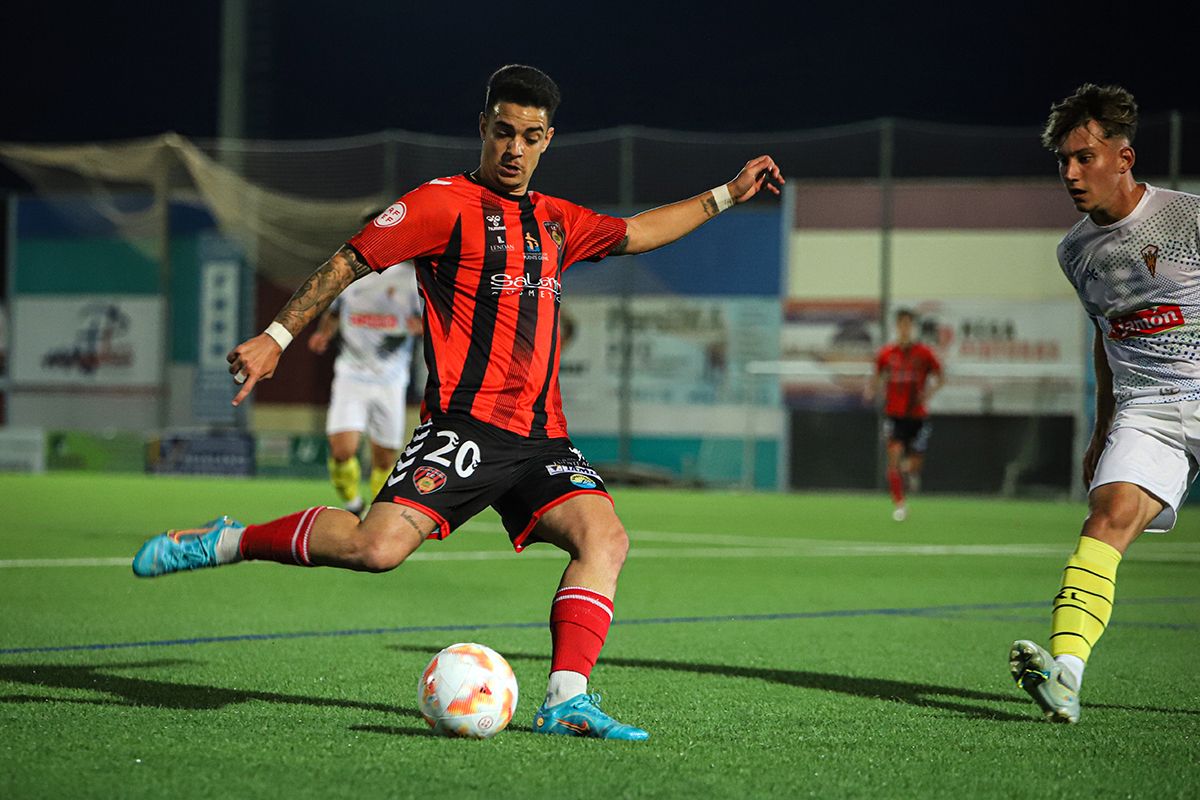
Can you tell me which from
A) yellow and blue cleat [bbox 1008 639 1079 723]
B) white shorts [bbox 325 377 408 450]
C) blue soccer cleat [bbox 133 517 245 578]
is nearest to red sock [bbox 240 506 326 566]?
blue soccer cleat [bbox 133 517 245 578]

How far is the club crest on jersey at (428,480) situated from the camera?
4.90 metres

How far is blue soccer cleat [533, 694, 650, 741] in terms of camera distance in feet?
15.1

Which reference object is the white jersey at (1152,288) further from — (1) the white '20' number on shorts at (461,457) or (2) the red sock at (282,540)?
(2) the red sock at (282,540)

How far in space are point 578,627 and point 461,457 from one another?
661mm

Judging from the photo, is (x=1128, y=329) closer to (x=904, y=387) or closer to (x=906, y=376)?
(x=904, y=387)

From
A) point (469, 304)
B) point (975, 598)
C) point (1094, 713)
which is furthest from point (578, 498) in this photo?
point (975, 598)

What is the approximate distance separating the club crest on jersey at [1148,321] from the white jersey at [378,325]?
832cm

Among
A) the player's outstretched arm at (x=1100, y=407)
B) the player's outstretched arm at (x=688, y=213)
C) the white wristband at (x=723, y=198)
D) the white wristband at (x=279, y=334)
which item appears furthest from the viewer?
the player's outstretched arm at (x=1100, y=407)

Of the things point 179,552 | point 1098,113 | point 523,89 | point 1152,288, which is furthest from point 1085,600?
point 179,552

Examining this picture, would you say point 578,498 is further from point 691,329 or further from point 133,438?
point 133,438

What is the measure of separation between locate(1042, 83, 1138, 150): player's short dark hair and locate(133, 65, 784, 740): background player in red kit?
5.75ft

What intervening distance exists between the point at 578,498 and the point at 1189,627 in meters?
4.36

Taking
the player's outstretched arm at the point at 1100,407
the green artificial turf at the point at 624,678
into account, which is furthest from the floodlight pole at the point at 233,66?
the player's outstretched arm at the point at 1100,407

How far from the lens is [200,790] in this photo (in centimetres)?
382
